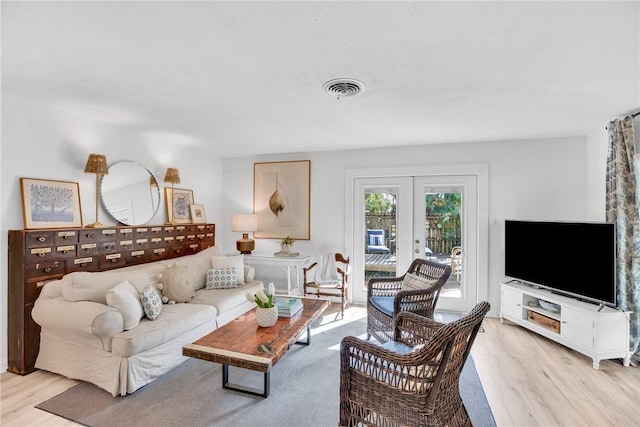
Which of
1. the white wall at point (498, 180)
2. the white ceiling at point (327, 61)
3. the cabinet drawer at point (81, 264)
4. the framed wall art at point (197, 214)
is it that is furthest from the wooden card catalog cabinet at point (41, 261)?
the white wall at point (498, 180)

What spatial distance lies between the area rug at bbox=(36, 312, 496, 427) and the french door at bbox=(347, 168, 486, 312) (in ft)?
5.28

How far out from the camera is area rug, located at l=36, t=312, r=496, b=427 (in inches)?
77.4

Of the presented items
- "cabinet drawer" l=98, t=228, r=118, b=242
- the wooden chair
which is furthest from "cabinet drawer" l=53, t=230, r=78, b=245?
the wooden chair

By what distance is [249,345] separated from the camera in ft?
7.02

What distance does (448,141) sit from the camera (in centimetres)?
390

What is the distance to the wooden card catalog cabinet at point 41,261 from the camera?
2439 mm

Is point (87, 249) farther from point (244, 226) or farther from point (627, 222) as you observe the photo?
point (627, 222)

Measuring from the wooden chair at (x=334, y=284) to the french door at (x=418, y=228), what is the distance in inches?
8.9

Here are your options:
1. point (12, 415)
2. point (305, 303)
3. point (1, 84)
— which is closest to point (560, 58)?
point (305, 303)

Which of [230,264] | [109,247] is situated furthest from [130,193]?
[230,264]

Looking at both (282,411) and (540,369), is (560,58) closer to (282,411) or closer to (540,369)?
(540,369)

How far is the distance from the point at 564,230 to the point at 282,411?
10.5ft

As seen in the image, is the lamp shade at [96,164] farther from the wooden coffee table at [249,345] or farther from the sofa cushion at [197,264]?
the wooden coffee table at [249,345]

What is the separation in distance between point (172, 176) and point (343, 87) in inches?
106
